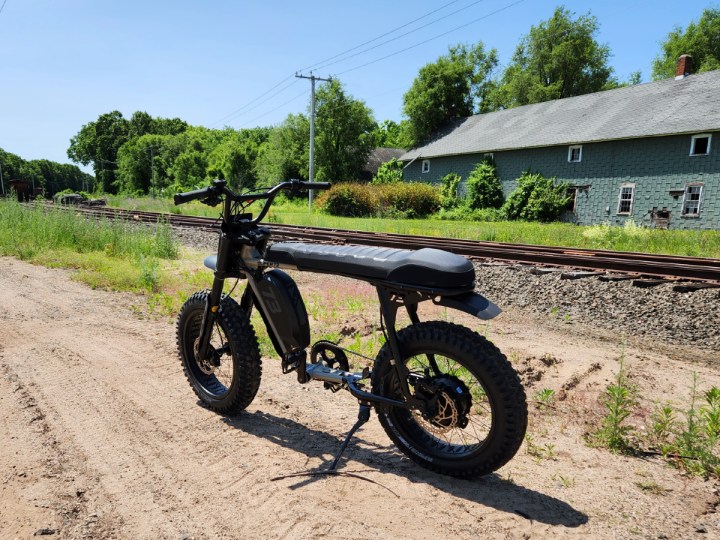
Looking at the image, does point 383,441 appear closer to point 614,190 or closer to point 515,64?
point 614,190

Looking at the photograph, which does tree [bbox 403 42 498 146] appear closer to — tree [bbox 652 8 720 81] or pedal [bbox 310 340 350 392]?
tree [bbox 652 8 720 81]

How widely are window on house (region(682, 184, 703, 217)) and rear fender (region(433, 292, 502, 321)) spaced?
87.9 feet

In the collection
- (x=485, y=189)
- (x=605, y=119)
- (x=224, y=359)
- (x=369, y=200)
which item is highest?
(x=605, y=119)

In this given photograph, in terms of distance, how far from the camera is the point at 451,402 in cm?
263

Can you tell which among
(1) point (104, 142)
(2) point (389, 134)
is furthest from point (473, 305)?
(1) point (104, 142)

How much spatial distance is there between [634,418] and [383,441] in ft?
6.73

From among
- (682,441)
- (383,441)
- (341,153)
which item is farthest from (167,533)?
(341,153)

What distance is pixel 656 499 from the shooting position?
257 cm

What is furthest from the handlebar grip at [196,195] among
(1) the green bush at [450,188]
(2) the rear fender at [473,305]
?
(1) the green bush at [450,188]

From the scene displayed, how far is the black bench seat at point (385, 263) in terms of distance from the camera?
2.53m

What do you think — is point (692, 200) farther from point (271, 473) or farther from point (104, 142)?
point (104, 142)

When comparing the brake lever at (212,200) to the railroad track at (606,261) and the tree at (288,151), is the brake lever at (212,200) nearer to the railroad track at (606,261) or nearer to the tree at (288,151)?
the railroad track at (606,261)

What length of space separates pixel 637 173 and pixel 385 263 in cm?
2823

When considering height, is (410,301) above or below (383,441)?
above
